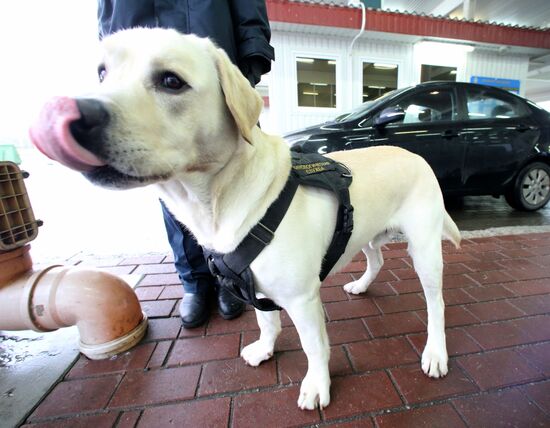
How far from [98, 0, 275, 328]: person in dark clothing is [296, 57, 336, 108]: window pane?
19.0 feet

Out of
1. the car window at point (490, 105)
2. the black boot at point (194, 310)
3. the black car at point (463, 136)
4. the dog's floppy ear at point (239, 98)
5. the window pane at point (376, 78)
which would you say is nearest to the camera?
the dog's floppy ear at point (239, 98)

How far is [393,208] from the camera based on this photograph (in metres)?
1.46

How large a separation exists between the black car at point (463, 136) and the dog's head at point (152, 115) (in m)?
2.30

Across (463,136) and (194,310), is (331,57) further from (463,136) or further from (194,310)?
(194,310)

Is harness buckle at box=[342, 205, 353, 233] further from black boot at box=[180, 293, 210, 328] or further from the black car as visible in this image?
the black car

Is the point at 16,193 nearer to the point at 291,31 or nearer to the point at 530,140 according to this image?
the point at 530,140

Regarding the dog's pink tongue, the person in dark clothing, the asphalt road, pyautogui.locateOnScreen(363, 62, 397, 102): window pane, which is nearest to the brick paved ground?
the person in dark clothing

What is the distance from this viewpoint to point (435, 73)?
8.16 meters

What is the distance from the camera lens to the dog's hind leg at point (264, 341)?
1442 mm

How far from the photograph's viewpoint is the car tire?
3.98 metres

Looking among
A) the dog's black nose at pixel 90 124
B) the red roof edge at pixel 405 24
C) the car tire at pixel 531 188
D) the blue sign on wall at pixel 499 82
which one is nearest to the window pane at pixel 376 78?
the red roof edge at pixel 405 24

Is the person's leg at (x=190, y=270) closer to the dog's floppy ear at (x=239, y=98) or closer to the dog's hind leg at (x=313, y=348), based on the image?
the dog's hind leg at (x=313, y=348)

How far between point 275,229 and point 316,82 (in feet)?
23.5

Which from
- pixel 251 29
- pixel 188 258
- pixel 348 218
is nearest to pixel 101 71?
pixel 251 29
